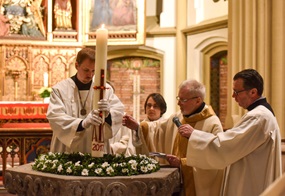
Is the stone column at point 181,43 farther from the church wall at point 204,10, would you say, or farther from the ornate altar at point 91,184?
the ornate altar at point 91,184

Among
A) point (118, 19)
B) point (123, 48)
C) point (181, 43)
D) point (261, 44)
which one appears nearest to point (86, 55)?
point (261, 44)

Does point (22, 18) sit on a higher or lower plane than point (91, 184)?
higher

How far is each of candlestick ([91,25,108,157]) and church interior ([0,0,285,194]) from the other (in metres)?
5.71

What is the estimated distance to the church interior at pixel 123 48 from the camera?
1000 centimetres

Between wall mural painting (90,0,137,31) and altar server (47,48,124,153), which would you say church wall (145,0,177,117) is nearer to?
wall mural painting (90,0,137,31)

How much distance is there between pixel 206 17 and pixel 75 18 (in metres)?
2.41

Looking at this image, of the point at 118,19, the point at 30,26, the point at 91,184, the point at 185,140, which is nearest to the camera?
the point at 91,184

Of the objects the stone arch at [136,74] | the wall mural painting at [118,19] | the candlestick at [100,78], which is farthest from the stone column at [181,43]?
the candlestick at [100,78]

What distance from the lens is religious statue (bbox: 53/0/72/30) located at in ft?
33.9

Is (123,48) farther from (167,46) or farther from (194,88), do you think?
(194,88)

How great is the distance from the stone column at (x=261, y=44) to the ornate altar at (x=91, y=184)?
139 inches

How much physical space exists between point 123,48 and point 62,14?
1.42m

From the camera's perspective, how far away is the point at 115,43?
10.1 meters

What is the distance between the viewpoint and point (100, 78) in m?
2.95
